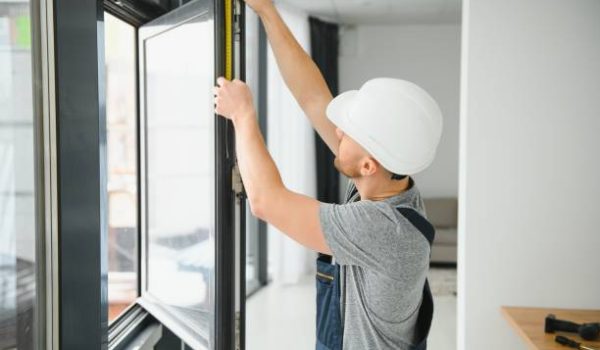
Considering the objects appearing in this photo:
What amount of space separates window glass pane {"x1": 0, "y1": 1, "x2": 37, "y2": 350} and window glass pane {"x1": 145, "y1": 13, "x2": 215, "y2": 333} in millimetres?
519

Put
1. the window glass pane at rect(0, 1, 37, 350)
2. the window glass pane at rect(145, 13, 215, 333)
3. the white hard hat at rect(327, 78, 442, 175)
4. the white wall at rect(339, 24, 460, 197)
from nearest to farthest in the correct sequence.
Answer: the window glass pane at rect(0, 1, 37, 350), the white hard hat at rect(327, 78, 442, 175), the window glass pane at rect(145, 13, 215, 333), the white wall at rect(339, 24, 460, 197)

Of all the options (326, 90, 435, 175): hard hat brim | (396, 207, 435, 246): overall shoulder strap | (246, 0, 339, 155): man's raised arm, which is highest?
(246, 0, 339, 155): man's raised arm

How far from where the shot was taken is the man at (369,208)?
4.24 feet

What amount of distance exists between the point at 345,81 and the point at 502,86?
4187mm

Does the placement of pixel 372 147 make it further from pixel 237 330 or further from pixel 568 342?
pixel 568 342

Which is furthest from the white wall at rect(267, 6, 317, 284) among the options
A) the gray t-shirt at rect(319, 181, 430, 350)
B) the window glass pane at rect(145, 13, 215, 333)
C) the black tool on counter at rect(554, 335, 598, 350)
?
the gray t-shirt at rect(319, 181, 430, 350)

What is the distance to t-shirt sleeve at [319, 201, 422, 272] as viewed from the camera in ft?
4.24

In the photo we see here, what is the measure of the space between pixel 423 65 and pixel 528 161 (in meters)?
4.28

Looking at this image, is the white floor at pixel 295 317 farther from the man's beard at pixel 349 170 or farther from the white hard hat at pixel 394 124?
the white hard hat at pixel 394 124

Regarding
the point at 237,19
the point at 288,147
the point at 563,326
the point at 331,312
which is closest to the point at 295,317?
the point at 288,147

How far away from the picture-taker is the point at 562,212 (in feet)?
9.35

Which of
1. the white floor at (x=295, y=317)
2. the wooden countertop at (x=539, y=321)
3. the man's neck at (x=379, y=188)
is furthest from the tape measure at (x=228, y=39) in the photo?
the white floor at (x=295, y=317)

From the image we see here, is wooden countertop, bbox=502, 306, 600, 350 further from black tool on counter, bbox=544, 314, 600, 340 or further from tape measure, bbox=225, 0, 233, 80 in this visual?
tape measure, bbox=225, 0, 233, 80

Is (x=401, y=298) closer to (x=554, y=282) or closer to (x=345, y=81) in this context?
(x=554, y=282)
